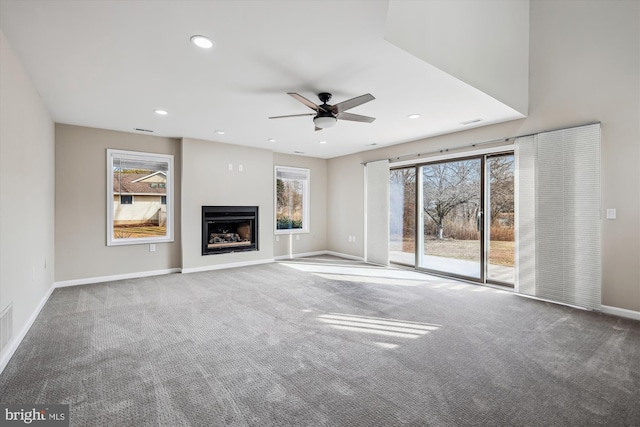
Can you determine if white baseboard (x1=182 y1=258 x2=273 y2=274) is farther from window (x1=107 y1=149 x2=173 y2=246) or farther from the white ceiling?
the white ceiling

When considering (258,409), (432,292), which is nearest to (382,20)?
(258,409)

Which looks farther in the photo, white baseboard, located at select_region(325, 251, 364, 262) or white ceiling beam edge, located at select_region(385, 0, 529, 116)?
white baseboard, located at select_region(325, 251, 364, 262)

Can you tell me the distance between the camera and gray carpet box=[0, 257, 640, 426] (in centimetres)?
179

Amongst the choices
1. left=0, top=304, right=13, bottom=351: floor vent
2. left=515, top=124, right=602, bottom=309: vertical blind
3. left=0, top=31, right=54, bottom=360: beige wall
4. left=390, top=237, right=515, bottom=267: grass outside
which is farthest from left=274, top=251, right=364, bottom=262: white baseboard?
left=0, top=304, right=13, bottom=351: floor vent

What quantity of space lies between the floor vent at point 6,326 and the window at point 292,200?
4.84 metres

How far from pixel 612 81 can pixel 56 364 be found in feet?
20.6

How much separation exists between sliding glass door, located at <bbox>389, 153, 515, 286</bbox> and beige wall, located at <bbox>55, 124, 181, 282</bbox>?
504cm

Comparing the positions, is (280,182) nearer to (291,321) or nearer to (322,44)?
(291,321)

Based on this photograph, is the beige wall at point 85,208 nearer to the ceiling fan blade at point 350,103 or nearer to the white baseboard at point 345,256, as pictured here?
the ceiling fan blade at point 350,103

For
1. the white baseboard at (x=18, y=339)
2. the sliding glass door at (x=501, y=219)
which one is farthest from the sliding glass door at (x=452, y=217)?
the white baseboard at (x=18, y=339)

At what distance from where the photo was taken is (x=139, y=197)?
5.31m

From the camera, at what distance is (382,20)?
210cm

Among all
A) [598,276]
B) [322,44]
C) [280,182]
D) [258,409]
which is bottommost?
[258,409]

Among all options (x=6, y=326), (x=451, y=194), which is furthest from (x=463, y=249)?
(x=6, y=326)
